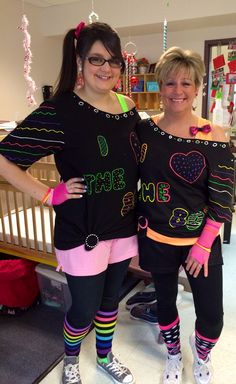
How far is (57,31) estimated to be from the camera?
476cm

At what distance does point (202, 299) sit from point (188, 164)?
1.73ft

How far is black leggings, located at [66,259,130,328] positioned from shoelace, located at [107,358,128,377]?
33 cm

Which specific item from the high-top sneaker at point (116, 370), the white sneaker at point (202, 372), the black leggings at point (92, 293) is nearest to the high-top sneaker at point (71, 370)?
the high-top sneaker at point (116, 370)

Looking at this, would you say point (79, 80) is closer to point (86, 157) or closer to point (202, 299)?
point (86, 157)

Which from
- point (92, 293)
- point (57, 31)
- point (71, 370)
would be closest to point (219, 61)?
point (57, 31)

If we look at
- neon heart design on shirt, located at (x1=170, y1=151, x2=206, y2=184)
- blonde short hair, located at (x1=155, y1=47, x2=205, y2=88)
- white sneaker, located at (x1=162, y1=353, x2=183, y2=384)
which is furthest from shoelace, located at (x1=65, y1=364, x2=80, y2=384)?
blonde short hair, located at (x1=155, y1=47, x2=205, y2=88)

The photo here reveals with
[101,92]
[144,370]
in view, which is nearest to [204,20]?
[101,92]

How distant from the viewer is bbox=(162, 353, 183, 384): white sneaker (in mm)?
1507

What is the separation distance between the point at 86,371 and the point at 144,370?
0.27 m

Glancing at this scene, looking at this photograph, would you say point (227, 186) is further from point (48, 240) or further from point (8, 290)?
point (8, 290)

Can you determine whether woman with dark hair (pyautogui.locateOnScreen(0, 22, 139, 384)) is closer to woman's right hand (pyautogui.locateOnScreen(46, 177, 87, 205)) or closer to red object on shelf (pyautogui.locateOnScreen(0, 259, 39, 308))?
woman's right hand (pyautogui.locateOnScreen(46, 177, 87, 205))

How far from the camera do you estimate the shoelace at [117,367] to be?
1.55 meters

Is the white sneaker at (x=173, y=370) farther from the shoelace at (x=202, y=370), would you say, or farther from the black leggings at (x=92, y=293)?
the black leggings at (x=92, y=293)

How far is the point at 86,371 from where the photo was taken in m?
1.62
